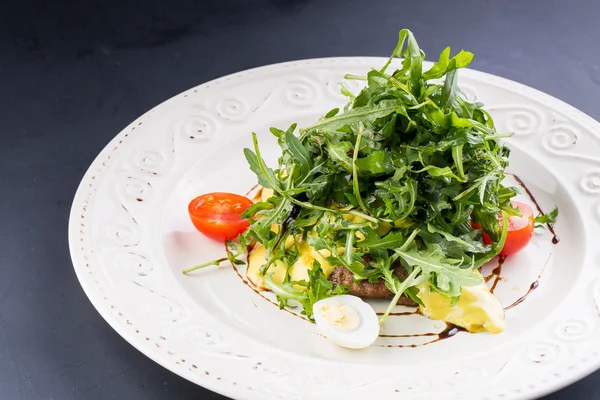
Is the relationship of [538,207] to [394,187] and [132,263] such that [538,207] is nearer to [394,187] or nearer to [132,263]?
[394,187]

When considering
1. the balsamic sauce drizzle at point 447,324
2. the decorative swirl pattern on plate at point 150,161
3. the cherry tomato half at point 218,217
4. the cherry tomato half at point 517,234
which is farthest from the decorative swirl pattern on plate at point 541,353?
the decorative swirl pattern on plate at point 150,161

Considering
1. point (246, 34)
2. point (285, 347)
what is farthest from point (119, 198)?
point (246, 34)

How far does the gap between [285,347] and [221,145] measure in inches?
72.2

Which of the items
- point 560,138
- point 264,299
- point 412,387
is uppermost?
point 560,138

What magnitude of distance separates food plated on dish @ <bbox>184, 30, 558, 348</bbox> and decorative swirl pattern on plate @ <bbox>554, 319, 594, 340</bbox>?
304 millimetres

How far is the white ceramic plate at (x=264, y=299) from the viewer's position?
355 cm

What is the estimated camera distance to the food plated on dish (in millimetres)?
3949

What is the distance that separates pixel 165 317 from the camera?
385 centimetres

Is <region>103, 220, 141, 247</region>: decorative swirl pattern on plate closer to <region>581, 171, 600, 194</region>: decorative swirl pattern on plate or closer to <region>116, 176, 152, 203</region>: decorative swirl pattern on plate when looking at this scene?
<region>116, 176, 152, 203</region>: decorative swirl pattern on plate

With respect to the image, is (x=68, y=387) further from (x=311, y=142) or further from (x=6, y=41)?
(x=6, y=41)

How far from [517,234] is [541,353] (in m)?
0.90

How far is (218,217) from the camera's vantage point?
4.54 meters

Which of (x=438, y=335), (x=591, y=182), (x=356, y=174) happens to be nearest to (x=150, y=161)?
(x=356, y=174)

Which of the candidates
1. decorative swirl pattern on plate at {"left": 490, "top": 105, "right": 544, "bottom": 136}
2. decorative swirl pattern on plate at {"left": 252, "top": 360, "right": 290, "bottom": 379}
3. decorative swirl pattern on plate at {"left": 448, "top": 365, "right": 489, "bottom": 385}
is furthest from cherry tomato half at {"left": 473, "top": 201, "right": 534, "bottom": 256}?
decorative swirl pattern on plate at {"left": 252, "top": 360, "right": 290, "bottom": 379}
